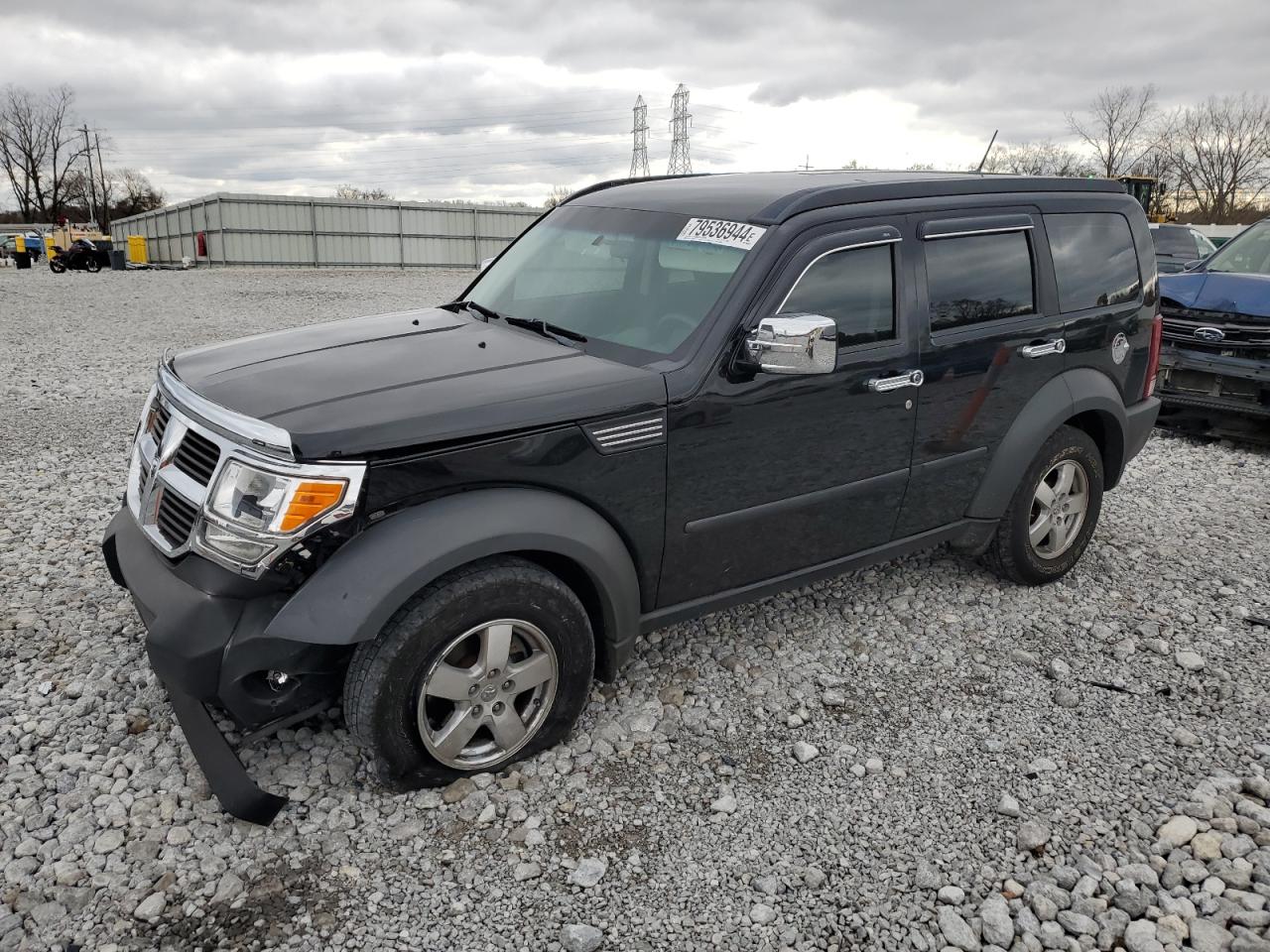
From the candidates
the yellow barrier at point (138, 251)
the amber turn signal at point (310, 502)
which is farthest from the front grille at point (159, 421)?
the yellow barrier at point (138, 251)

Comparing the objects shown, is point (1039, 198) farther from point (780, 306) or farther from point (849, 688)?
point (849, 688)

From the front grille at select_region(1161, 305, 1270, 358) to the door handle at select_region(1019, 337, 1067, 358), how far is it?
3983 mm

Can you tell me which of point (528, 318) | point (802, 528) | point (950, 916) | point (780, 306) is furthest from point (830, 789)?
point (528, 318)

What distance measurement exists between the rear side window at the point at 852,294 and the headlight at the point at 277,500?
178 centimetres

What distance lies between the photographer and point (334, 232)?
122ft

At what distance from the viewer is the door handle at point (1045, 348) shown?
4.23 metres

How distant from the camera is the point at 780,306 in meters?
3.44

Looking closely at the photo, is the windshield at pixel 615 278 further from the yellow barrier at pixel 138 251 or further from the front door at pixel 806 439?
the yellow barrier at pixel 138 251

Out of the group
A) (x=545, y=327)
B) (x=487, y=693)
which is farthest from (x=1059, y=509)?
(x=487, y=693)

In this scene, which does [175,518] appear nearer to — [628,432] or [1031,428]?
[628,432]

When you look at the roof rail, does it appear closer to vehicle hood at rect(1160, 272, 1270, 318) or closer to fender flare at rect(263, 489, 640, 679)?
fender flare at rect(263, 489, 640, 679)

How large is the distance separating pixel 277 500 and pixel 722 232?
1.95 meters

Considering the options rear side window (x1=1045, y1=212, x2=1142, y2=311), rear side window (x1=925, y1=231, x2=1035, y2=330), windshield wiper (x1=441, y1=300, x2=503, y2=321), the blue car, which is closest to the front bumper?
the blue car

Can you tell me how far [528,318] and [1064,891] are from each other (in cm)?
279
